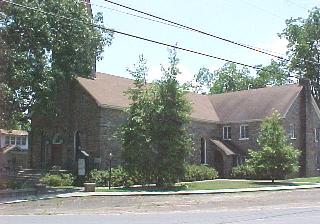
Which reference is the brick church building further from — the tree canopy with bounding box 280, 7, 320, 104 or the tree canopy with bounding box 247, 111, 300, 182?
the tree canopy with bounding box 280, 7, 320, 104

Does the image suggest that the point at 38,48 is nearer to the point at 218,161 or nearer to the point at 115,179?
the point at 115,179


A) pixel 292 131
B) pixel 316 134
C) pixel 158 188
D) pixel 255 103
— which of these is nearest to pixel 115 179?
pixel 158 188

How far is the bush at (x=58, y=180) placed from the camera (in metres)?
33.8

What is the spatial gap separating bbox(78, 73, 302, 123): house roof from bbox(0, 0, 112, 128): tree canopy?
4.87 m

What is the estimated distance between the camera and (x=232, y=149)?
47.6 meters

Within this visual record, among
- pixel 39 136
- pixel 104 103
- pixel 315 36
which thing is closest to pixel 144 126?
pixel 104 103

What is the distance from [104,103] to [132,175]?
7.05 meters

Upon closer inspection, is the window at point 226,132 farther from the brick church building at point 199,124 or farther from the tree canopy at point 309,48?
the tree canopy at point 309,48

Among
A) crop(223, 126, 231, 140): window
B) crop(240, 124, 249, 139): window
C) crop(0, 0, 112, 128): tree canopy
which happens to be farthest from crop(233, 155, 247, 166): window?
crop(0, 0, 112, 128): tree canopy

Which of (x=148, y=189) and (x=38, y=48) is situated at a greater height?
(x=38, y=48)

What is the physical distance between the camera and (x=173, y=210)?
2000 centimetres

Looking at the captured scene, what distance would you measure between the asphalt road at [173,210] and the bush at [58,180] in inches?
336

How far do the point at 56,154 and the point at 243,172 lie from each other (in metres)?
16.2

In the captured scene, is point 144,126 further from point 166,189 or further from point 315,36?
point 315,36
